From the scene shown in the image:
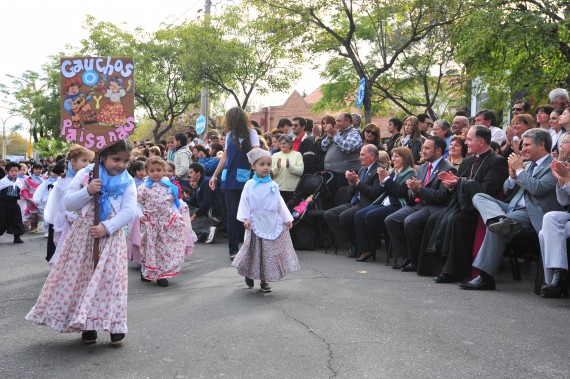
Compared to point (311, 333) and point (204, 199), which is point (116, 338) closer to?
point (311, 333)

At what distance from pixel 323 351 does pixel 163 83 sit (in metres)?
39.7

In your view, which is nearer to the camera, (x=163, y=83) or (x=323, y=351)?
(x=323, y=351)

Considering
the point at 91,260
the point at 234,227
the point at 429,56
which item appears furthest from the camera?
the point at 429,56

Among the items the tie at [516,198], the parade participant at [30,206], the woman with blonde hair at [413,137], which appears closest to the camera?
the tie at [516,198]

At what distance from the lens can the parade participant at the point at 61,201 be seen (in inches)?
344

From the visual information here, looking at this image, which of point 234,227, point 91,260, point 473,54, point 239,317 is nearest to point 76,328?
point 91,260

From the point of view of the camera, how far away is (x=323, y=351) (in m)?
5.38

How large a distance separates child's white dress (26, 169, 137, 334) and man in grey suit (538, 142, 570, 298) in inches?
169

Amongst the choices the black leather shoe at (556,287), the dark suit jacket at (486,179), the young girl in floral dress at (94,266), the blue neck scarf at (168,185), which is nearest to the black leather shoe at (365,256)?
the dark suit jacket at (486,179)

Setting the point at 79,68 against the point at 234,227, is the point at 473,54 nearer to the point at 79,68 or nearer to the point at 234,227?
the point at 234,227

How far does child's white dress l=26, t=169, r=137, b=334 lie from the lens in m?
5.53

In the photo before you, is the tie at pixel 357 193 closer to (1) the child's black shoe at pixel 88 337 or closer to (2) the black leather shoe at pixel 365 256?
(2) the black leather shoe at pixel 365 256

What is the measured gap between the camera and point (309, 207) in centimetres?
1221

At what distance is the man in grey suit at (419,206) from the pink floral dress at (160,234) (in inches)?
117
